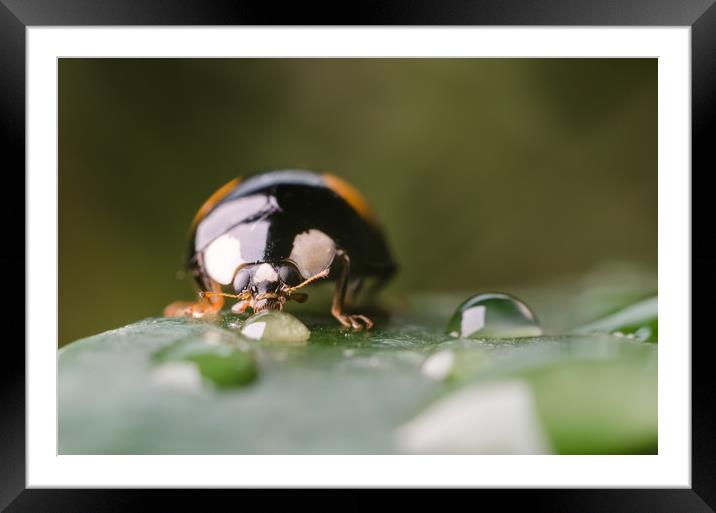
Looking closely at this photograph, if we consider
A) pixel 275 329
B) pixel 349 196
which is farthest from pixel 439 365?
pixel 349 196

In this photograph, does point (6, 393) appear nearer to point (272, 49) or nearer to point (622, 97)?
point (272, 49)

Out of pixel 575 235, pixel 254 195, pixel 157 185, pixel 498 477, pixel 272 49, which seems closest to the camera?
pixel 498 477

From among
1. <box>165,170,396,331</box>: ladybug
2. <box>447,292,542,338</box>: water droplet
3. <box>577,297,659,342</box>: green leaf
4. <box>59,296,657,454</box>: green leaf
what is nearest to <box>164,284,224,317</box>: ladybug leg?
<box>165,170,396,331</box>: ladybug

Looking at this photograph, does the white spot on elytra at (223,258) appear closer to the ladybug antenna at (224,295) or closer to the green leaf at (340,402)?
the ladybug antenna at (224,295)

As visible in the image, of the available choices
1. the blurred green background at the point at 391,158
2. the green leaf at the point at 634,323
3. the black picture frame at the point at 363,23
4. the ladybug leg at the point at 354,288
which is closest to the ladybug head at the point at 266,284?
the ladybug leg at the point at 354,288

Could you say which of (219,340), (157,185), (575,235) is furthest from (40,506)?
(575,235)

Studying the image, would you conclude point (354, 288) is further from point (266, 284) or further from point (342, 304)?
Answer: point (266, 284)
